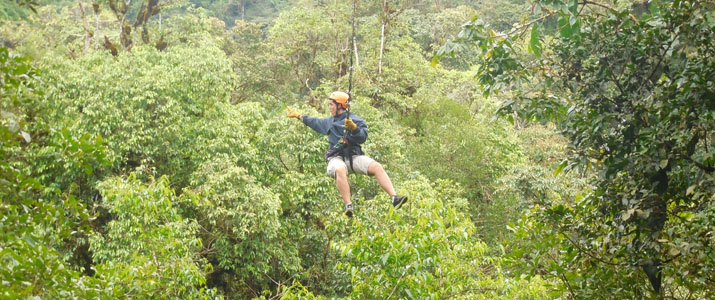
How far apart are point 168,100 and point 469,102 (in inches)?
481

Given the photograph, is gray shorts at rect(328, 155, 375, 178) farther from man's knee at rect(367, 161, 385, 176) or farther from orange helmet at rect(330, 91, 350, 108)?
orange helmet at rect(330, 91, 350, 108)

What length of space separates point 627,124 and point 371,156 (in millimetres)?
9229

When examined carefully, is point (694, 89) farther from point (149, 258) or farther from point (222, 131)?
point (222, 131)

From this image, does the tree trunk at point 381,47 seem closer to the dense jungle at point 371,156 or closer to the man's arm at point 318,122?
the dense jungle at point 371,156

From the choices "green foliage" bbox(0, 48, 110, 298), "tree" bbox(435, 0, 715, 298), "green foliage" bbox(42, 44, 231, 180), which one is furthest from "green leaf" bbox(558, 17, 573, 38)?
"green foliage" bbox(42, 44, 231, 180)

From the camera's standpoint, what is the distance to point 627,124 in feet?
12.1

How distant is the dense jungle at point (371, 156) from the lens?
3.49m

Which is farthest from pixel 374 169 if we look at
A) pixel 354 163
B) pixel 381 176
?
pixel 354 163

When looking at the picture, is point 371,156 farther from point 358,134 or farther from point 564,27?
point 564,27

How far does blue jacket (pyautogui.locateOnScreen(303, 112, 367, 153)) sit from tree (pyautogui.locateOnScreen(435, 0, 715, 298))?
1878 mm

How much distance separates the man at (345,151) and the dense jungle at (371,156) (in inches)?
14.5

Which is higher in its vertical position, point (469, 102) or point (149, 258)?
point (149, 258)

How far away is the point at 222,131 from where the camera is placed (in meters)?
12.9

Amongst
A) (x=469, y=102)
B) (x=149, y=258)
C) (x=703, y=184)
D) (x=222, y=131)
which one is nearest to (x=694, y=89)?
(x=703, y=184)
